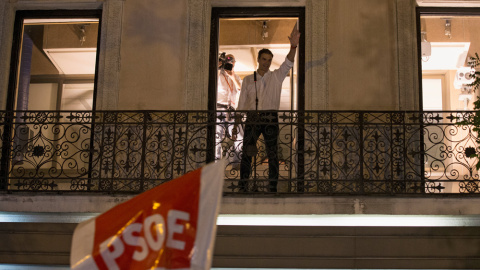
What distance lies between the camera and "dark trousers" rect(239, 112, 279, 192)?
9.05 m

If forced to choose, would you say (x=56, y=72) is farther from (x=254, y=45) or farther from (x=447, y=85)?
(x=447, y=85)

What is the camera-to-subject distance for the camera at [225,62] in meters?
10.5

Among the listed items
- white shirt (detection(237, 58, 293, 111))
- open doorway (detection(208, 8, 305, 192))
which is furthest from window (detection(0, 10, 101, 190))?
white shirt (detection(237, 58, 293, 111))

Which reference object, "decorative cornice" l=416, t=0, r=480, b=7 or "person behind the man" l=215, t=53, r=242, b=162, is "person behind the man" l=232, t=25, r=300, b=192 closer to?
"person behind the man" l=215, t=53, r=242, b=162

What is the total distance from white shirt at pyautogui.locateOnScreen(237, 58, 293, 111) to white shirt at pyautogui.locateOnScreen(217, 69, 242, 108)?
32.2 inches

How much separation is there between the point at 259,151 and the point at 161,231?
5541 mm

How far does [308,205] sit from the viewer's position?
8.88 metres

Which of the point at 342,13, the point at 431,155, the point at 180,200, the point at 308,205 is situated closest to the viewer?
the point at 180,200

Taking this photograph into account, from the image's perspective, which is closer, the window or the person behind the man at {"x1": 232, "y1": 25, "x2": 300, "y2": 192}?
the person behind the man at {"x1": 232, "y1": 25, "x2": 300, "y2": 192}

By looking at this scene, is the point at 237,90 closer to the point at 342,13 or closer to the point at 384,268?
the point at 342,13

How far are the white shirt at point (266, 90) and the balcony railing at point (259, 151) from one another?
0.86 ft

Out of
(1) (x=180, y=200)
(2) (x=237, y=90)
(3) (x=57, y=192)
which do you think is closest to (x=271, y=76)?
(2) (x=237, y=90)

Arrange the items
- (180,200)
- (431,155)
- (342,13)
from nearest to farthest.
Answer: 1. (180,200)
2. (431,155)
3. (342,13)

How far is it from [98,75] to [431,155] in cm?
524
